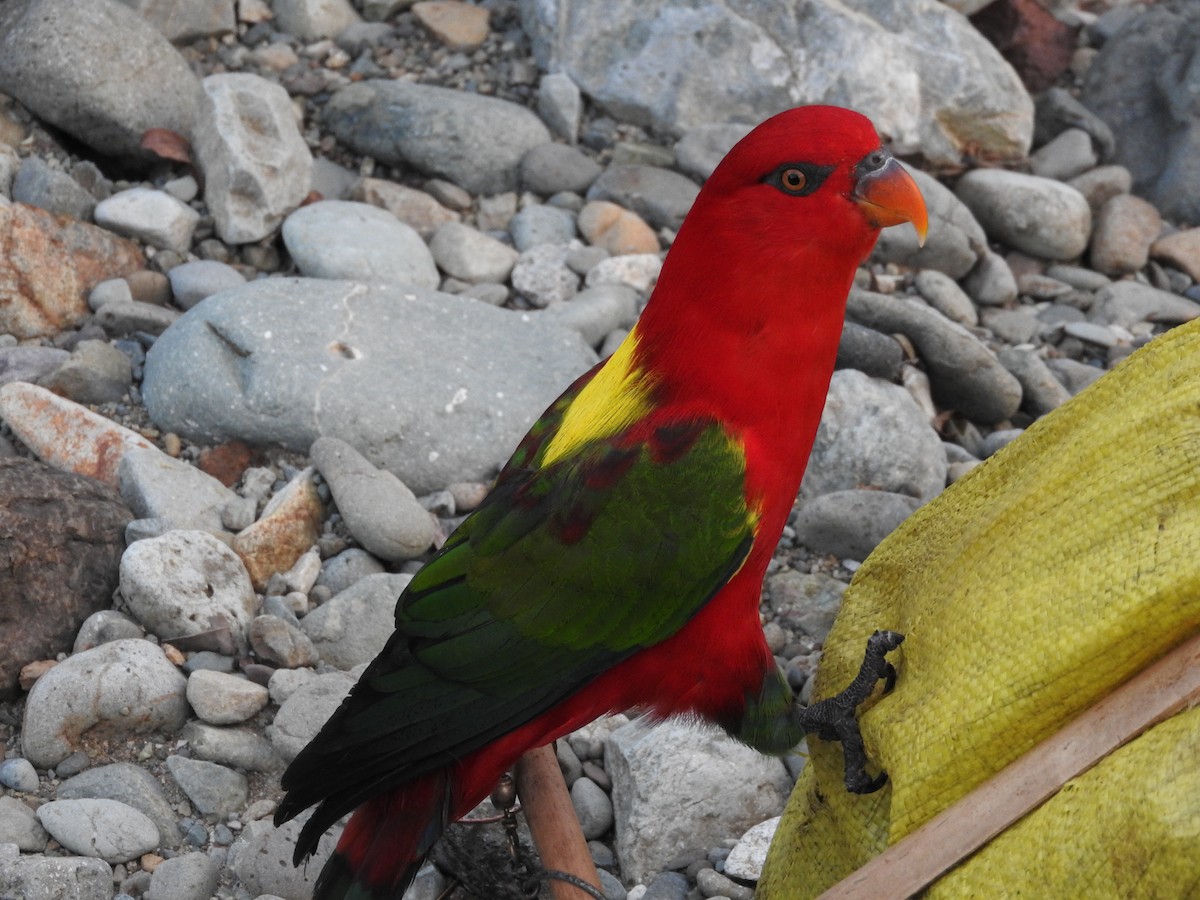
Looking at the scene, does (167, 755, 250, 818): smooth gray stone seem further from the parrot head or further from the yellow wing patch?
the parrot head

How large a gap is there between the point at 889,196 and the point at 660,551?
0.62 metres

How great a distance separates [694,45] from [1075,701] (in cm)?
369

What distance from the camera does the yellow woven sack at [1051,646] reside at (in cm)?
148

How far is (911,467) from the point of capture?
349cm

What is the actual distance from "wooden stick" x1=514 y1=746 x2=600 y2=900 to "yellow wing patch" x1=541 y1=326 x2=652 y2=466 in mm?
514

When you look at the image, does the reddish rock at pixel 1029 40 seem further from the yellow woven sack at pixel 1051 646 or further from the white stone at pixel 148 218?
the yellow woven sack at pixel 1051 646

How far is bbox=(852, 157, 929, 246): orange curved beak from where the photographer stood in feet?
6.55

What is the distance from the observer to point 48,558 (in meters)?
2.82

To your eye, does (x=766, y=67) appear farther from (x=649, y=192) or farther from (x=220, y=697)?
(x=220, y=697)

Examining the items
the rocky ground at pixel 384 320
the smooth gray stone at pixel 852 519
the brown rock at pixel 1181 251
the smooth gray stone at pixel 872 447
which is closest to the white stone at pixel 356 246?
the rocky ground at pixel 384 320

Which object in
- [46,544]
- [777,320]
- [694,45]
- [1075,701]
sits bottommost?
[46,544]

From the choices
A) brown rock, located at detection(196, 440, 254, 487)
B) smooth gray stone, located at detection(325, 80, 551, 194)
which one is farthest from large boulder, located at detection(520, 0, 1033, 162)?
brown rock, located at detection(196, 440, 254, 487)

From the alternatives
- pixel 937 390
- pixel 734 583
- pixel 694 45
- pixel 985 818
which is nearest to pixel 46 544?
pixel 734 583

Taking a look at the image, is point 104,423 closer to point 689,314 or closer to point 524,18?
point 689,314
